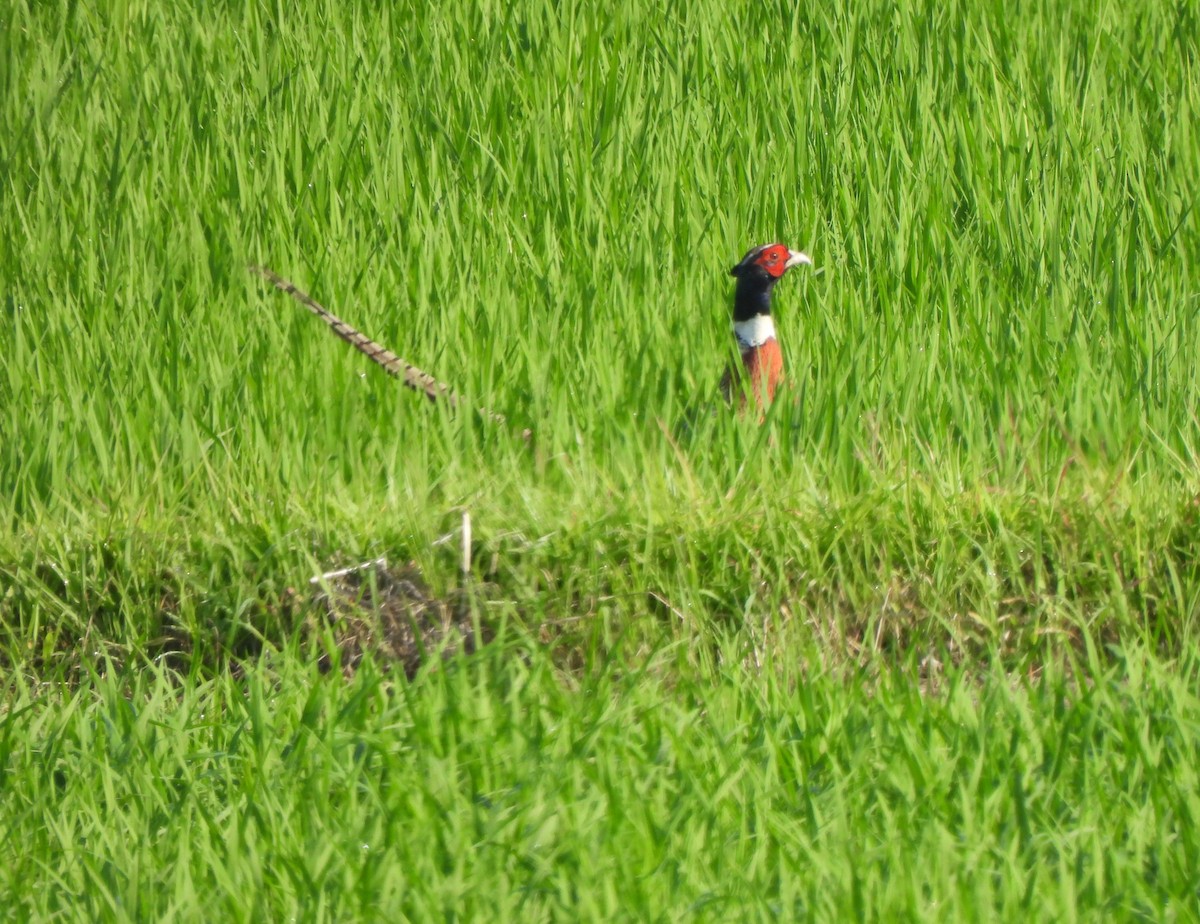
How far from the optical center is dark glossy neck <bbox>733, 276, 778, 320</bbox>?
362 centimetres

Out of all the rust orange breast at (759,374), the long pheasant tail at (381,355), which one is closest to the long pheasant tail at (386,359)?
the long pheasant tail at (381,355)

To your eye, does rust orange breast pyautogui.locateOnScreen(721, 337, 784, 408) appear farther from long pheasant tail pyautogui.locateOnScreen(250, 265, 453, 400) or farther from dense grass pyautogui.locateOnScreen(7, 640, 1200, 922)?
dense grass pyautogui.locateOnScreen(7, 640, 1200, 922)

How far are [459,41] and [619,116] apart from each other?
73 centimetres

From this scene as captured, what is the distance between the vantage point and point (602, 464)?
10.9 ft

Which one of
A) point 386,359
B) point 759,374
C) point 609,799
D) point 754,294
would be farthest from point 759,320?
point 609,799

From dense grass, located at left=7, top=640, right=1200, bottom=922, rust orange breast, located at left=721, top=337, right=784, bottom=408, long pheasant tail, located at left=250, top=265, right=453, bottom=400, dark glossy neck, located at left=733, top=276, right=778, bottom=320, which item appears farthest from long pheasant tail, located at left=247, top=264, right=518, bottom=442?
dense grass, located at left=7, top=640, right=1200, bottom=922

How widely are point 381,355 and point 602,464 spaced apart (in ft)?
2.15

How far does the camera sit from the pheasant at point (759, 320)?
3520mm

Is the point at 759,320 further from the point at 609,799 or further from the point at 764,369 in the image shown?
the point at 609,799

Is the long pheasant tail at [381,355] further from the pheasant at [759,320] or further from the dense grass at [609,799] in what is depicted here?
the dense grass at [609,799]

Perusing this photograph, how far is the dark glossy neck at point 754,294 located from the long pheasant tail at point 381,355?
75 centimetres

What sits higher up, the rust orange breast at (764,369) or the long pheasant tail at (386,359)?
the long pheasant tail at (386,359)

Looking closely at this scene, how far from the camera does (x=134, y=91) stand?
4.79m

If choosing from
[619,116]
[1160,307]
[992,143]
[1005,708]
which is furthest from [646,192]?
[1005,708]
